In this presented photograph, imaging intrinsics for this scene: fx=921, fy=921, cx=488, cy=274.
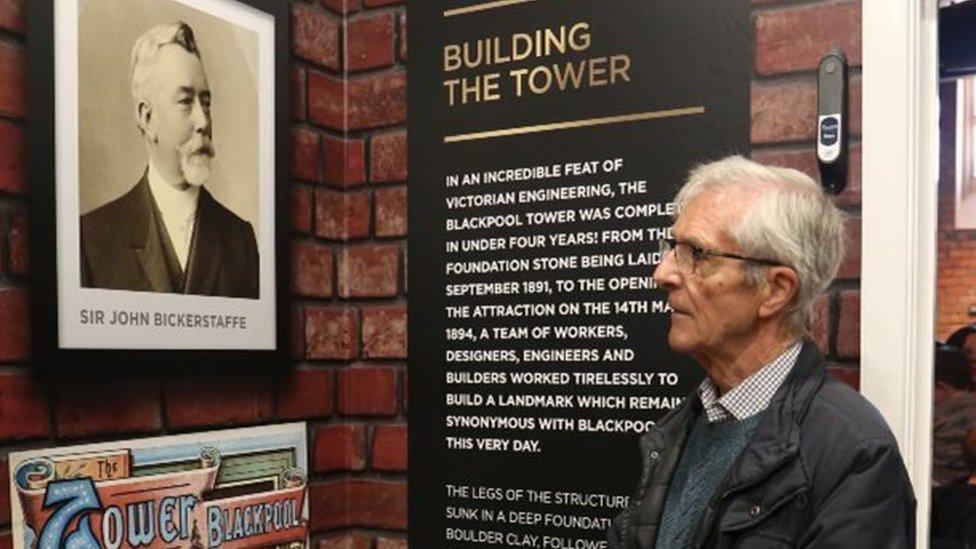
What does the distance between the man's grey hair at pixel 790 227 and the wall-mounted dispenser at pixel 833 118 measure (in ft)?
0.58

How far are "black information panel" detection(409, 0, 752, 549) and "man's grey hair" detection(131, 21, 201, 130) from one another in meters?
0.49

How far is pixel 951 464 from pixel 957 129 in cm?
357

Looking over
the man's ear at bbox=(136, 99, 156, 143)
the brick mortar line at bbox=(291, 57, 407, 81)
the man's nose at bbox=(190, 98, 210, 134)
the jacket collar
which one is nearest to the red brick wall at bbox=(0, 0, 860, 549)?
the brick mortar line at bbox=(291, 57, 407, 81)

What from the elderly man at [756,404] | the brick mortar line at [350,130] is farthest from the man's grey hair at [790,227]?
the brick mortar line at [350,130]

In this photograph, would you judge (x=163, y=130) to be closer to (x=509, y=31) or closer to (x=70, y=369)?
(x=70, y=369)

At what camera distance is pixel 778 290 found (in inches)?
52.5

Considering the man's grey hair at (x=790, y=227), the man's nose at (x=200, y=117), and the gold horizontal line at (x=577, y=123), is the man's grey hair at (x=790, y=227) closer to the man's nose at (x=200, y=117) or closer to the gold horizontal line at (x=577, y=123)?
the gold horizontal line at (x=577, y=123)

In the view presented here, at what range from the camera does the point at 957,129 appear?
657 centimetres

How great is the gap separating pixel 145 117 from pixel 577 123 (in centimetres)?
79

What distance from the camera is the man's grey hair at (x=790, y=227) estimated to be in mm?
1313

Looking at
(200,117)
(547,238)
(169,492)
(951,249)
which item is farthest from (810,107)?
(951,249)

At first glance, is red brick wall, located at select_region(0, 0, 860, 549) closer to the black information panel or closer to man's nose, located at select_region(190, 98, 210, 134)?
the black information panel

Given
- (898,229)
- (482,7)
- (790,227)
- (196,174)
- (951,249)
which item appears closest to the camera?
(790,227)

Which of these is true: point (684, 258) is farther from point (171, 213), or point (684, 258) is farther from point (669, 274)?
point (171, 213)
